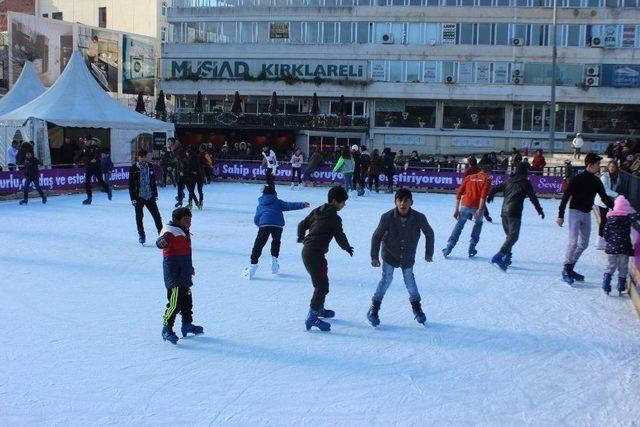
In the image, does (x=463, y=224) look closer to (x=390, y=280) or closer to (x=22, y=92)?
(x=390, y=280)

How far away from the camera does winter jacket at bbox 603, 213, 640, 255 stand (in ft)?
25.7

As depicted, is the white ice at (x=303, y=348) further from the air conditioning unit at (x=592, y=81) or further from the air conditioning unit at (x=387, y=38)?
the air conditioning unit at (x=387, y=38)

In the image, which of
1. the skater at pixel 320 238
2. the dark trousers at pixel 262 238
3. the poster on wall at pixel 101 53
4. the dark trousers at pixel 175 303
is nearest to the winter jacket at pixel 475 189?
the dark trousers at pixel 262 238

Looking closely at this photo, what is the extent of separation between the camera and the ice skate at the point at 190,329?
6.18 meters

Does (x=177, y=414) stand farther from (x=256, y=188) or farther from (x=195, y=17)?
(x=195, y=17)

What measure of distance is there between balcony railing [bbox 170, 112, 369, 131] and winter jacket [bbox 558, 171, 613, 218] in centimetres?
3283

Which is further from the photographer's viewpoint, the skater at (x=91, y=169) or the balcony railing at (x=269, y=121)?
the balcony railing at (x=269, y=121)

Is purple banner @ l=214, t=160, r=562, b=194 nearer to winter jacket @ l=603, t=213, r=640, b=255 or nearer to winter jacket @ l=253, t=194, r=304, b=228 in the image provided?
winter jacket @ l=603, t=213, r=640, b=255

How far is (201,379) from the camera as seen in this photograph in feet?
16.9

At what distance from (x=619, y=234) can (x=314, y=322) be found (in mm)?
3724

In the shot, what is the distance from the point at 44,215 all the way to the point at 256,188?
30.7 ft

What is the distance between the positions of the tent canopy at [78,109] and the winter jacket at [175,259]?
1748cm

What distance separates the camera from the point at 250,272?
8781mm

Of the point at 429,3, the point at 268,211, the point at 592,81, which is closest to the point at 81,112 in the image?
the point at 268,211
